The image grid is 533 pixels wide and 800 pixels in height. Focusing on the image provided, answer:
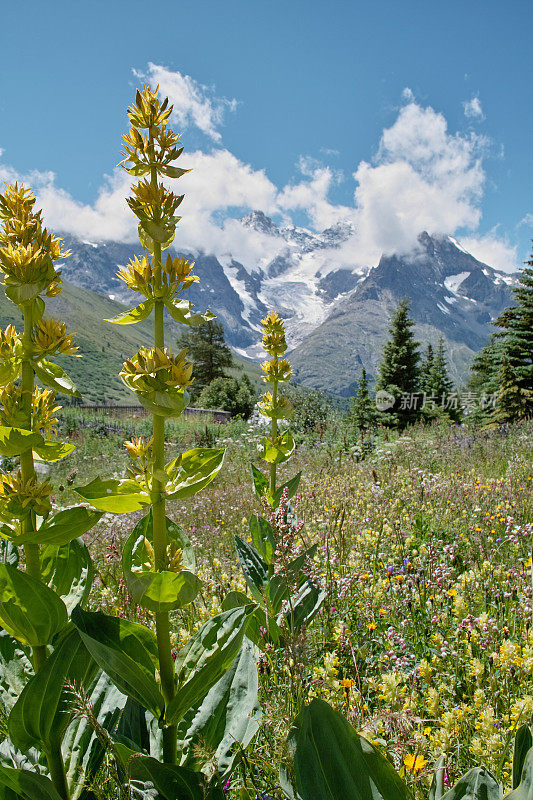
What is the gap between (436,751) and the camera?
158 centimetres

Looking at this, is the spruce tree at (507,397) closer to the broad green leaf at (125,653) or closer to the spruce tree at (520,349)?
the spruce tree at (520,349)

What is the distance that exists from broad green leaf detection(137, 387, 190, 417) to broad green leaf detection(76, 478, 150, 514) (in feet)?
0.72

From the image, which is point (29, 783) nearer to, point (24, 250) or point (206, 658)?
point (206, 658)

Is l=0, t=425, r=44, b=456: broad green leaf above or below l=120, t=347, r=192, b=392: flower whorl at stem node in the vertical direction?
below

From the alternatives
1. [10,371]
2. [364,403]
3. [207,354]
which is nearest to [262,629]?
[10,371]

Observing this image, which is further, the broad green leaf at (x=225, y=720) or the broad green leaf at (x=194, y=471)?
the broad green leaf at (x=225, y=720)

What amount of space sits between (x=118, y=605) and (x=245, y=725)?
4.57 feet

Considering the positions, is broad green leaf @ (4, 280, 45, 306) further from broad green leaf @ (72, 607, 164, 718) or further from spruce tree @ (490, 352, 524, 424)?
spruce tree @ (490, 352, 524, 424)

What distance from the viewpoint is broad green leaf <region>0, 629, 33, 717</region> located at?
56.8 inches

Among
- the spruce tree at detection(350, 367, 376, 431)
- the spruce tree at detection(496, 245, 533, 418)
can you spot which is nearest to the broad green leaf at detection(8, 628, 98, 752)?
the spruce tree at detection(496, 245, 533, 418)

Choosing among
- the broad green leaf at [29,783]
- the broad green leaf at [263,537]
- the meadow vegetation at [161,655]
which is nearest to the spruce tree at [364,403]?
the broad green leaf at [263,537]

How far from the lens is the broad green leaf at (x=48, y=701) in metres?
1.25

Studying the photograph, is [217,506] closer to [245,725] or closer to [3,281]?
[245,725]

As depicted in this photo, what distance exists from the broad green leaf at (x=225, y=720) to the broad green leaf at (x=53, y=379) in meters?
1.07
